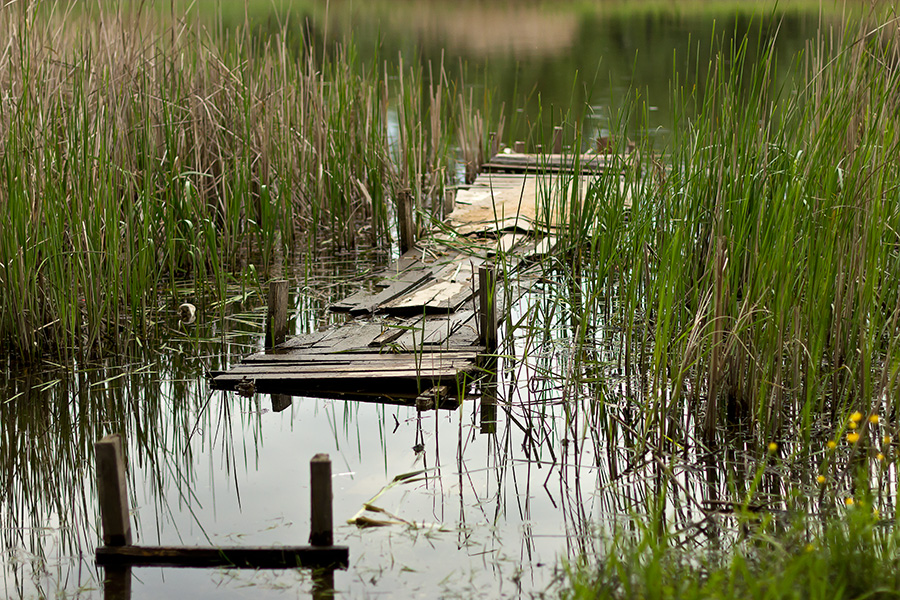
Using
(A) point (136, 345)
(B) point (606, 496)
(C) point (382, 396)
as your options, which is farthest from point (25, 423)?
(B) point (606, 496)

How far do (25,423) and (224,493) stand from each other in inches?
41.2

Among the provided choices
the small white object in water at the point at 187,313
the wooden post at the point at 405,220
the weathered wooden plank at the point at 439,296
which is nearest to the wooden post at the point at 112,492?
the weathered wooden plank at the point at 439,296

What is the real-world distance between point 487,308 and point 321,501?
5.82 feet

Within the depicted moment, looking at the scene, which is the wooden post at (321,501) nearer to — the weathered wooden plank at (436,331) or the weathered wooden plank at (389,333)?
the weathered wooden plank at (436,331)

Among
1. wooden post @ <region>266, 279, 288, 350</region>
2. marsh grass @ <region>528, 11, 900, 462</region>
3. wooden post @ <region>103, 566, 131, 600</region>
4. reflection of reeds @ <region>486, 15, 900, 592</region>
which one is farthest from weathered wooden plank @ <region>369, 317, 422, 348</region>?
wooden post @ <region>103, 566, 131, 600</region>

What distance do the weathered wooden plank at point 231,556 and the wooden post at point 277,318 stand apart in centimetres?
186

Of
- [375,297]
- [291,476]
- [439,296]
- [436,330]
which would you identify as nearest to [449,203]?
[375,297]

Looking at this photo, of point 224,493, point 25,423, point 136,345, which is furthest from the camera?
point 136,345

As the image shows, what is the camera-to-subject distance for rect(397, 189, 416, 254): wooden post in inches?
247

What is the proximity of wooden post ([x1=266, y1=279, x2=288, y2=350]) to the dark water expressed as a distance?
0.69 ft

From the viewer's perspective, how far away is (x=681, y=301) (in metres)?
3.47

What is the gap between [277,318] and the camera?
445 centimetres

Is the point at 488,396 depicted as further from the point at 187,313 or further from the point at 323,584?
the point at 187,313

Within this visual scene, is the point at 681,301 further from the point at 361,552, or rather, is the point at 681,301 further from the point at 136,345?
the point at 136,345
